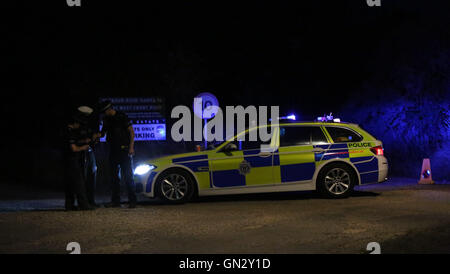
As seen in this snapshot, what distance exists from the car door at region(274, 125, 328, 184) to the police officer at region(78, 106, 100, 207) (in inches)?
133

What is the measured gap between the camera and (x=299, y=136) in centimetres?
932

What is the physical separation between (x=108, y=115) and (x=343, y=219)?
4.52 m

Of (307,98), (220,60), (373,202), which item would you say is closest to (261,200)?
(373,202)

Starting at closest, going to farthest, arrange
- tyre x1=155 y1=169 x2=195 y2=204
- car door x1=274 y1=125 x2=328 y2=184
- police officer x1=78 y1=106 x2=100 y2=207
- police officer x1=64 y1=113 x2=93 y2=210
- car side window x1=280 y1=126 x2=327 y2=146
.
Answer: police officer x1=64 y1=113 x2=93 y2=210
police officer x1=78 y1=106 x2=100 y2=207
tyre x1=155 y1=169 x2=195 y2=204
car door x1=274 y1=125 x2=328 y2=184
car side window x1=280 y1=126 x2=327 y2=146

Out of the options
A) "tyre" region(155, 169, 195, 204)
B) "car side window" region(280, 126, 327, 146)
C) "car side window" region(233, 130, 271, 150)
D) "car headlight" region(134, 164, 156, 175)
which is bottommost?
"tyre" region(155, 169, 195, 204)

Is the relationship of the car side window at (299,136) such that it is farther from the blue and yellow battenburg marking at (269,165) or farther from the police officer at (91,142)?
the police officer at (91,142)

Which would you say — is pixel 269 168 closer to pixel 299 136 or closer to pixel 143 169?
pixel 299 136

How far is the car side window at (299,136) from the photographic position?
9.26m

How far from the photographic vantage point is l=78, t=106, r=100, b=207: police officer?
27.9ft

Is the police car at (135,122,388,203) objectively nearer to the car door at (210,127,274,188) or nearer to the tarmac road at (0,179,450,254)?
the car door at (210,127,274,188)

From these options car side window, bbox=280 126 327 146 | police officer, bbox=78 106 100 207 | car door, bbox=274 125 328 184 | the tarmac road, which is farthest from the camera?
car side window, bbox=280 126 327 146

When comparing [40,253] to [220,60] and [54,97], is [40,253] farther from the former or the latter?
[220,60]

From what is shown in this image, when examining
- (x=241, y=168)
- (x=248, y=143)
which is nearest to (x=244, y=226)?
(x=241, y=168)

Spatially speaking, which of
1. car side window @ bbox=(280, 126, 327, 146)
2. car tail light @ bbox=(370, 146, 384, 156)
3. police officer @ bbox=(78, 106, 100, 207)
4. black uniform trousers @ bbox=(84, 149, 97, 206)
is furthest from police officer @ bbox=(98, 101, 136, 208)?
car tail light @ bbox=(370, 146, 384, 156)
